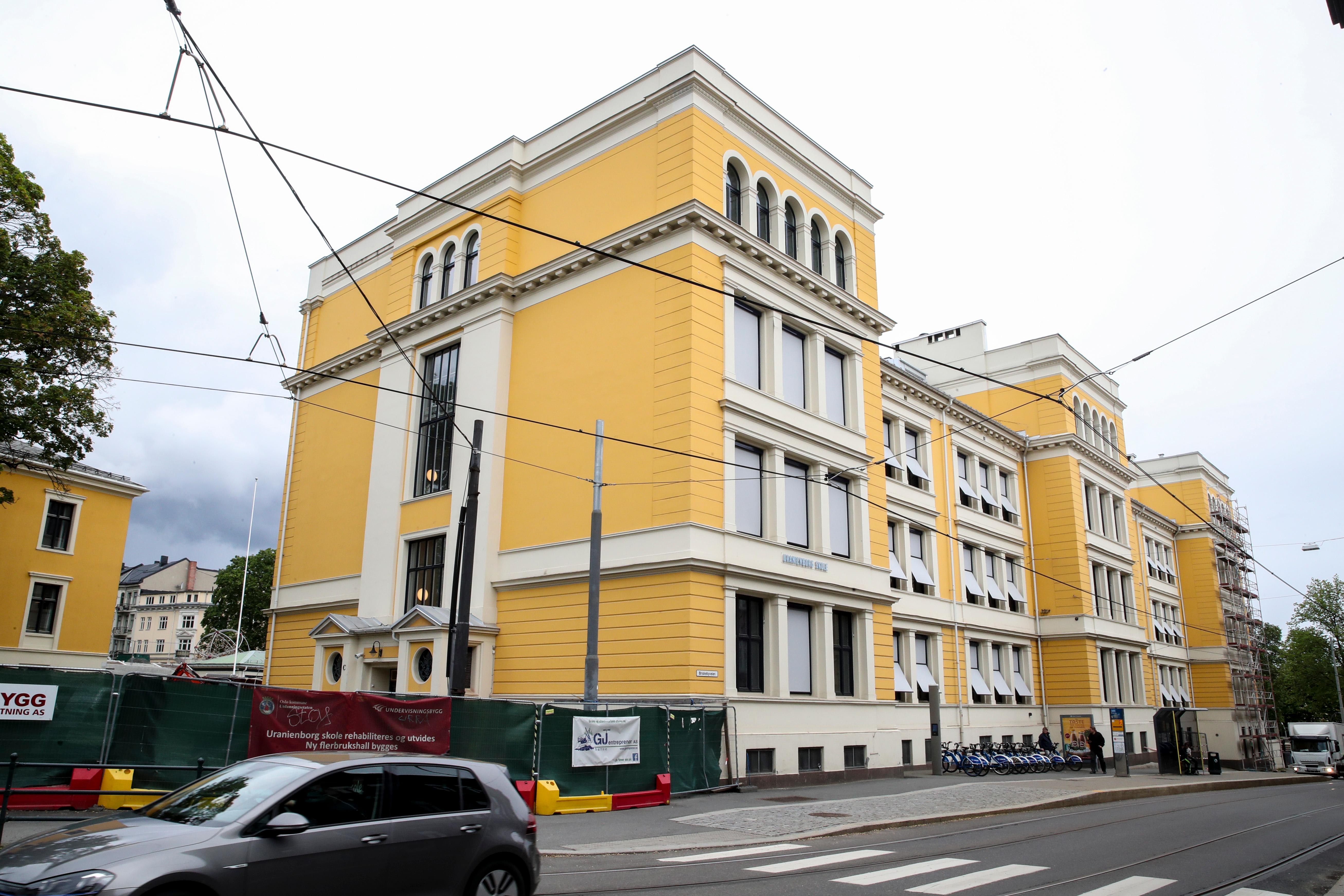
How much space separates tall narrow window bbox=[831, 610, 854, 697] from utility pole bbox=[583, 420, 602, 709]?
9.69m

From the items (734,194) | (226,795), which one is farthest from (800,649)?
(226,795)

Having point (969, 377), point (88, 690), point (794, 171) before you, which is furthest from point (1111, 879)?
point (969, 377)

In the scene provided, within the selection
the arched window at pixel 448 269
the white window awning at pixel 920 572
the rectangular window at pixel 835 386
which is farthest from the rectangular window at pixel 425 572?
the white window awning at pixel 920 572

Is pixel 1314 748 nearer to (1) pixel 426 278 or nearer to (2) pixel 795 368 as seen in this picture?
(2) pixel 795 368

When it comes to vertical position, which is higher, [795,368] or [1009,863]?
[795,368]

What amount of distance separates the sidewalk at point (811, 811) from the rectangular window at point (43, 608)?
31.1 metres

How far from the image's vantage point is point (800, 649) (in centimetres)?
2516

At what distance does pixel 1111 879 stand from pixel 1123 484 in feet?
141

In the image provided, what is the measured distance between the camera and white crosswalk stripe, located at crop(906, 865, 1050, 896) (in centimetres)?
960

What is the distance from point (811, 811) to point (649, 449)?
32.2 feet

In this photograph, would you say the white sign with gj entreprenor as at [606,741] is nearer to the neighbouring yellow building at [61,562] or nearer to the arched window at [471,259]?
the arched window at [471,259]

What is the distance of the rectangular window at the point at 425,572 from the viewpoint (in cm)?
2766

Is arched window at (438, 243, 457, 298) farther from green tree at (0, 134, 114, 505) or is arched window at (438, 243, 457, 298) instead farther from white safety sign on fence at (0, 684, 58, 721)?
white safety sign on fence at (0, 684, 58, 721)

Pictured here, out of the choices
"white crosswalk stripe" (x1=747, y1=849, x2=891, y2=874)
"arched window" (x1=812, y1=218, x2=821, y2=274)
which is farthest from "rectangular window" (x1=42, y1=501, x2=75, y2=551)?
"white crosswalk stripe" (x1=747, y1=849, x2=891, y2=874)
